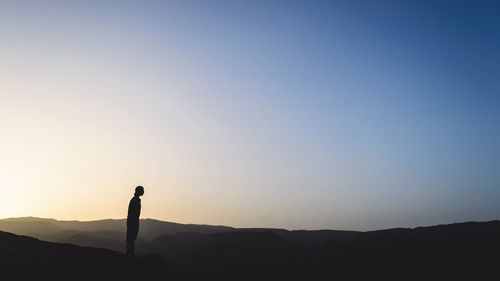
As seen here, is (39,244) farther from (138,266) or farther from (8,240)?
(138,266)

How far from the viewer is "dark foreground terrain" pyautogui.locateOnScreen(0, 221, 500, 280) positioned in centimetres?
1276

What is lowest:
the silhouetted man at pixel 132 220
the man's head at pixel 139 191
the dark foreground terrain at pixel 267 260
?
the dark foreground terrain at pixel 267 260

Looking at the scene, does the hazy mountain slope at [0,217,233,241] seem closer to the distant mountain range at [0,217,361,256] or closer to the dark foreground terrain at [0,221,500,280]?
the distant mountain range at [0,217,361,256]

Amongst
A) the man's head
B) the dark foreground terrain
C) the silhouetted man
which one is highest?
the man's head

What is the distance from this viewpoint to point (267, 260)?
51.1 meters

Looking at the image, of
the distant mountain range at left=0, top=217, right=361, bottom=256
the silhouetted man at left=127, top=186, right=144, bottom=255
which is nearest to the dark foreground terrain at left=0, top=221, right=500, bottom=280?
the silhouetted man at left=127, top=186, right=144, bottom=255

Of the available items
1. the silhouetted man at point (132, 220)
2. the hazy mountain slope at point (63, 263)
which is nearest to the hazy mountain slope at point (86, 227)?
the hazy mountain slope at point (63, 263)

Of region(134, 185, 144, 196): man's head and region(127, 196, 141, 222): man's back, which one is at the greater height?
region(134, 185, 144, 196): man's head

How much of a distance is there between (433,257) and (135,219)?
37.8 meters

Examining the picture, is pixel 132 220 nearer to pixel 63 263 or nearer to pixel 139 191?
pixel 139 191

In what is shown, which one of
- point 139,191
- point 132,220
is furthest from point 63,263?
point 139,191

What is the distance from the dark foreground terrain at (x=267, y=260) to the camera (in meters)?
12.8

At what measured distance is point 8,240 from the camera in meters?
15.3

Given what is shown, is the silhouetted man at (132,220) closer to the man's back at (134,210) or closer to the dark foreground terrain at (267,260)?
the man's back at (134,210)
